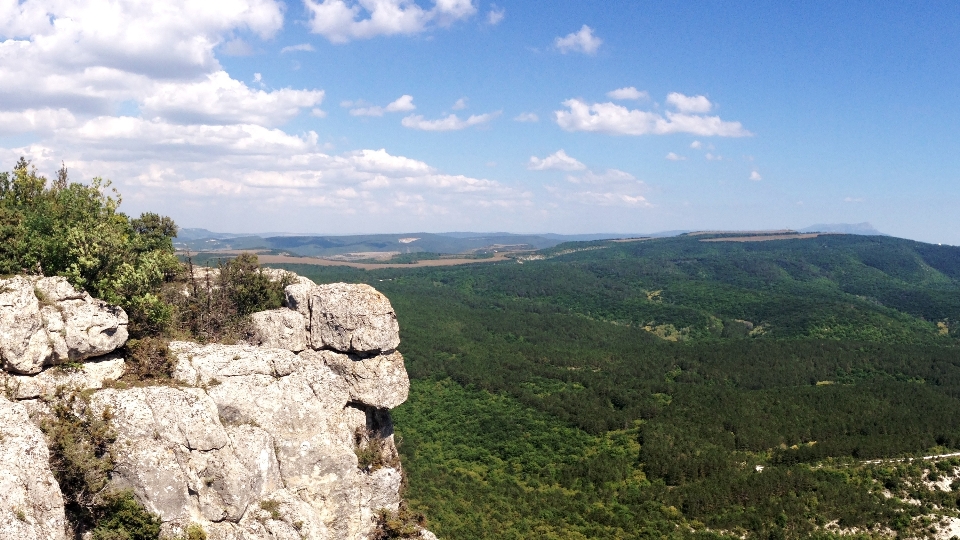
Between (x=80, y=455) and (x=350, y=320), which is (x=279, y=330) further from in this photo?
(x=80, y=455)

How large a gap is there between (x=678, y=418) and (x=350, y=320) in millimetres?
58979

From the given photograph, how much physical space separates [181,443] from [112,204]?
2191 cm

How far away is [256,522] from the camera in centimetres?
2403

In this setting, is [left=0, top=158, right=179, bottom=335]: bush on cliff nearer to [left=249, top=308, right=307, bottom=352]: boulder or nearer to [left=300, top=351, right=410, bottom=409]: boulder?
[left=249, top=308, right=307, bottom=352]: boulder

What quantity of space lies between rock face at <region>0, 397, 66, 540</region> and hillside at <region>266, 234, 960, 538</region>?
37.2 metres

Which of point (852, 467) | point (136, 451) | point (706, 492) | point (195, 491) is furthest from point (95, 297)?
point (852, 467)

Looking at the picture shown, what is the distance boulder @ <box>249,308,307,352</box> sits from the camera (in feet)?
111

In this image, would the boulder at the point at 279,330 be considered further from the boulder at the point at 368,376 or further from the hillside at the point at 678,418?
the hillside at the point at 678,418

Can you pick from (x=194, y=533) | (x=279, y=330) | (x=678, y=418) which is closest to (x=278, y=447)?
(x=194, y=533)

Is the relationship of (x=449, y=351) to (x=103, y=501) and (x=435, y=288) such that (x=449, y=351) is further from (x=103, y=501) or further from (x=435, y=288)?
(x=103, y=501)

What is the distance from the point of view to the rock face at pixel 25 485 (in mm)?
17781

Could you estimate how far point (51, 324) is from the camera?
23359 millimetres

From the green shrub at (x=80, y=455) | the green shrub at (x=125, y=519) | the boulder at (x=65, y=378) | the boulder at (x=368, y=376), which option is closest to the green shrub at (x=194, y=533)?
the green shrub at (x=125, y=519)

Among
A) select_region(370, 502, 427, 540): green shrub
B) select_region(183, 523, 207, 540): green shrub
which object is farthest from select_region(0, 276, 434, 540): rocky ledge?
select_region(370, 502, 427, 540): green shrub
